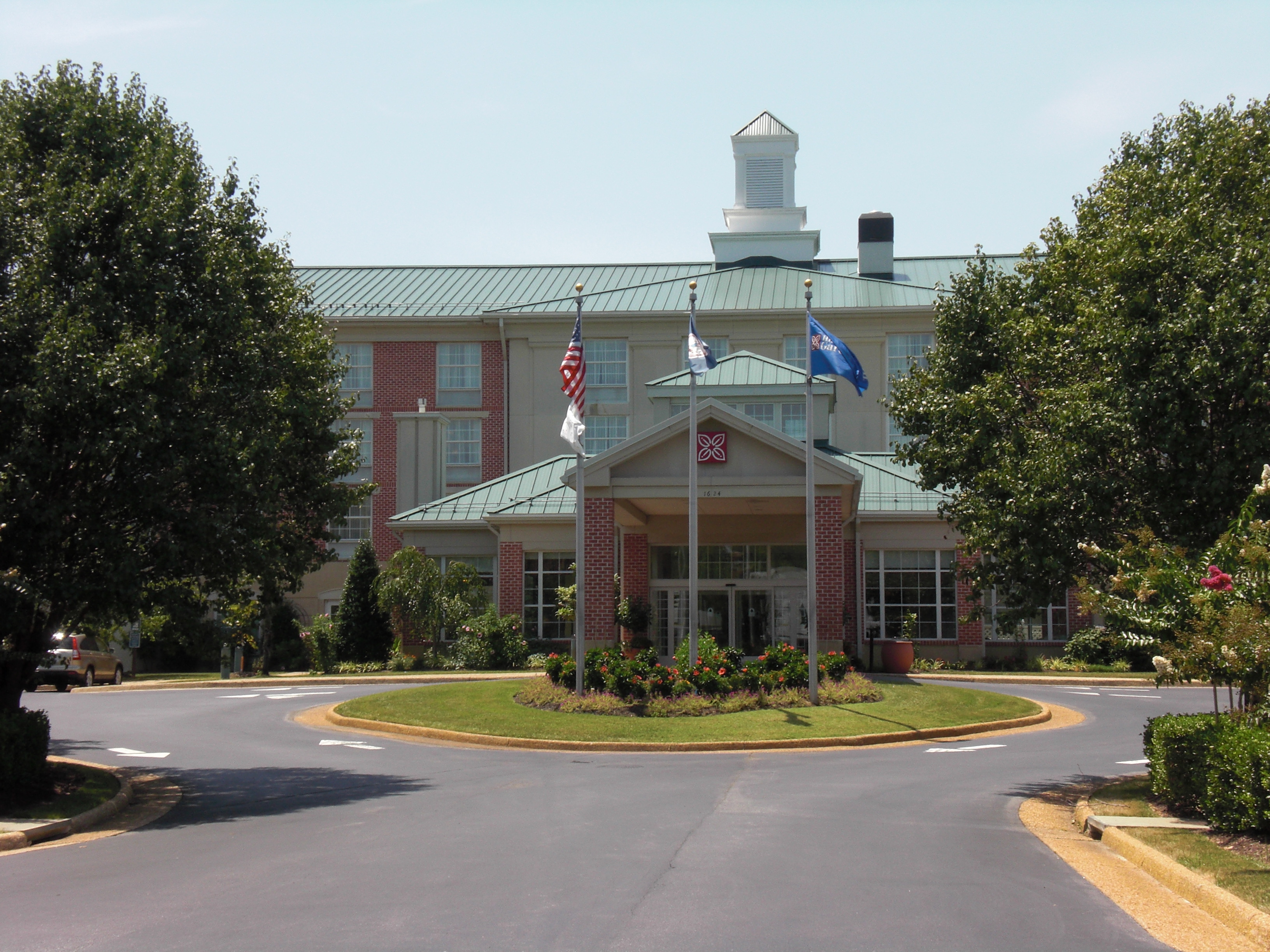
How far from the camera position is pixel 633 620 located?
102ft

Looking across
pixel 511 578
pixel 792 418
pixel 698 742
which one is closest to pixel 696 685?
pixel 698 742

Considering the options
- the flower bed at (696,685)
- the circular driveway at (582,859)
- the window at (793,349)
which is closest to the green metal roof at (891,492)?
the window at (793,349)

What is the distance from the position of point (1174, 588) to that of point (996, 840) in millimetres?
3066

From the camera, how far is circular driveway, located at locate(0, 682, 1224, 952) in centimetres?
758

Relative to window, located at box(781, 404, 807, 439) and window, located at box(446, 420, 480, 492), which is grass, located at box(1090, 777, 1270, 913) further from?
window, located at box(446, 420, 480, 492)

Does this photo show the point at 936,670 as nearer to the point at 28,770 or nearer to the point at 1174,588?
the point at 1174,588

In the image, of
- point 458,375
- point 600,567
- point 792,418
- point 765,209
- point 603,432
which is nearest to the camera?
point 600,567

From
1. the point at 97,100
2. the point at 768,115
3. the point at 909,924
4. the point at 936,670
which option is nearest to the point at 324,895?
the point at 909,924

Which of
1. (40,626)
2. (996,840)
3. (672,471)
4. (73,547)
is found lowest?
(996,840)

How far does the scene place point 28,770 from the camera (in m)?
13.0

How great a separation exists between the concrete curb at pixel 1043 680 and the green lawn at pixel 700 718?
646 centimetres

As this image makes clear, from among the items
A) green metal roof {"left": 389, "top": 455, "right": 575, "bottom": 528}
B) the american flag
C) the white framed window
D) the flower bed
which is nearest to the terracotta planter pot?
the flower bed

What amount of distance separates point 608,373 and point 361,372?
9762 millimetres

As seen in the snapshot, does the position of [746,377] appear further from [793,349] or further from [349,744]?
[349,744]
